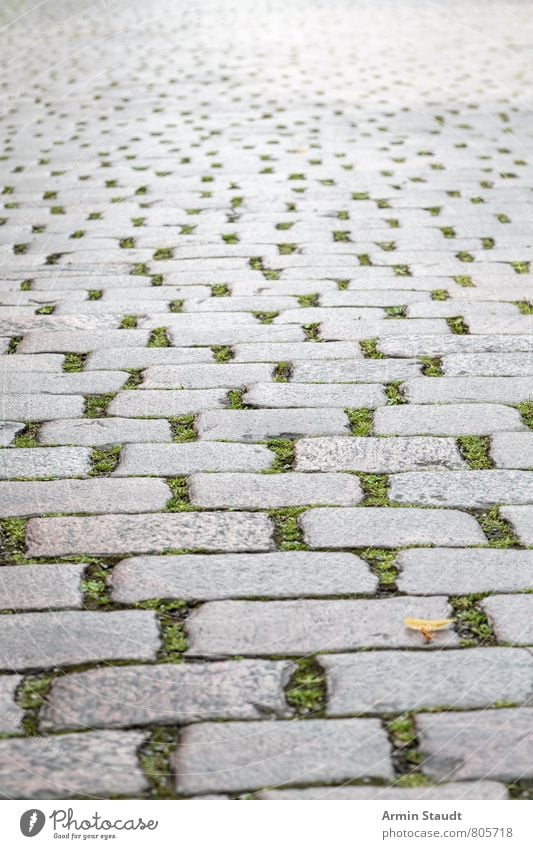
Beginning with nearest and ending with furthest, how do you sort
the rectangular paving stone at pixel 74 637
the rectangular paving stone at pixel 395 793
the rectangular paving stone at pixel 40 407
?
the rectangular paving stone at pixel 395 793 < the rectangular paving stone at pixel 74 637 < the rectangular paving stone at pixel 40 407

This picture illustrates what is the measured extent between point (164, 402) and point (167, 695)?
163 centimetres

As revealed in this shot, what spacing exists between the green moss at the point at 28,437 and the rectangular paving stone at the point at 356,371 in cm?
96

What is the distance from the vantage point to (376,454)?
3.30 meters

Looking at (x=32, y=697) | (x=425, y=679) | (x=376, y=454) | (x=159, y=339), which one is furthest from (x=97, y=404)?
(x=425, y=679)

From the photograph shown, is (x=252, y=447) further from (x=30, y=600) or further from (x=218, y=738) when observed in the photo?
(x=218, y=738)

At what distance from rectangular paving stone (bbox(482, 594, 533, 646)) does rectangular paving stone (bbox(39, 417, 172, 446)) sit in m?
1.30

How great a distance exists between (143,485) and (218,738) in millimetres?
1136

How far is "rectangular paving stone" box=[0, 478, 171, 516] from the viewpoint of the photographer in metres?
2.97

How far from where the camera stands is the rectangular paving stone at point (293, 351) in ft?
13.4

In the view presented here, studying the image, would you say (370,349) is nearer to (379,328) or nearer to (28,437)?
(379,328)

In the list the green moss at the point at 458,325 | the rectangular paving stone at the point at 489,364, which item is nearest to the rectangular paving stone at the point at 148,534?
the rectangular paving stone at the point at 489,364

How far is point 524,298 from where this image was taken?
468 centimetres

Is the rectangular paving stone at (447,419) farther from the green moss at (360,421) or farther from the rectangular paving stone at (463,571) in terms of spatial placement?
the rectangular paving stone at (463,571)

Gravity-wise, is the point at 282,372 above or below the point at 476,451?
above
